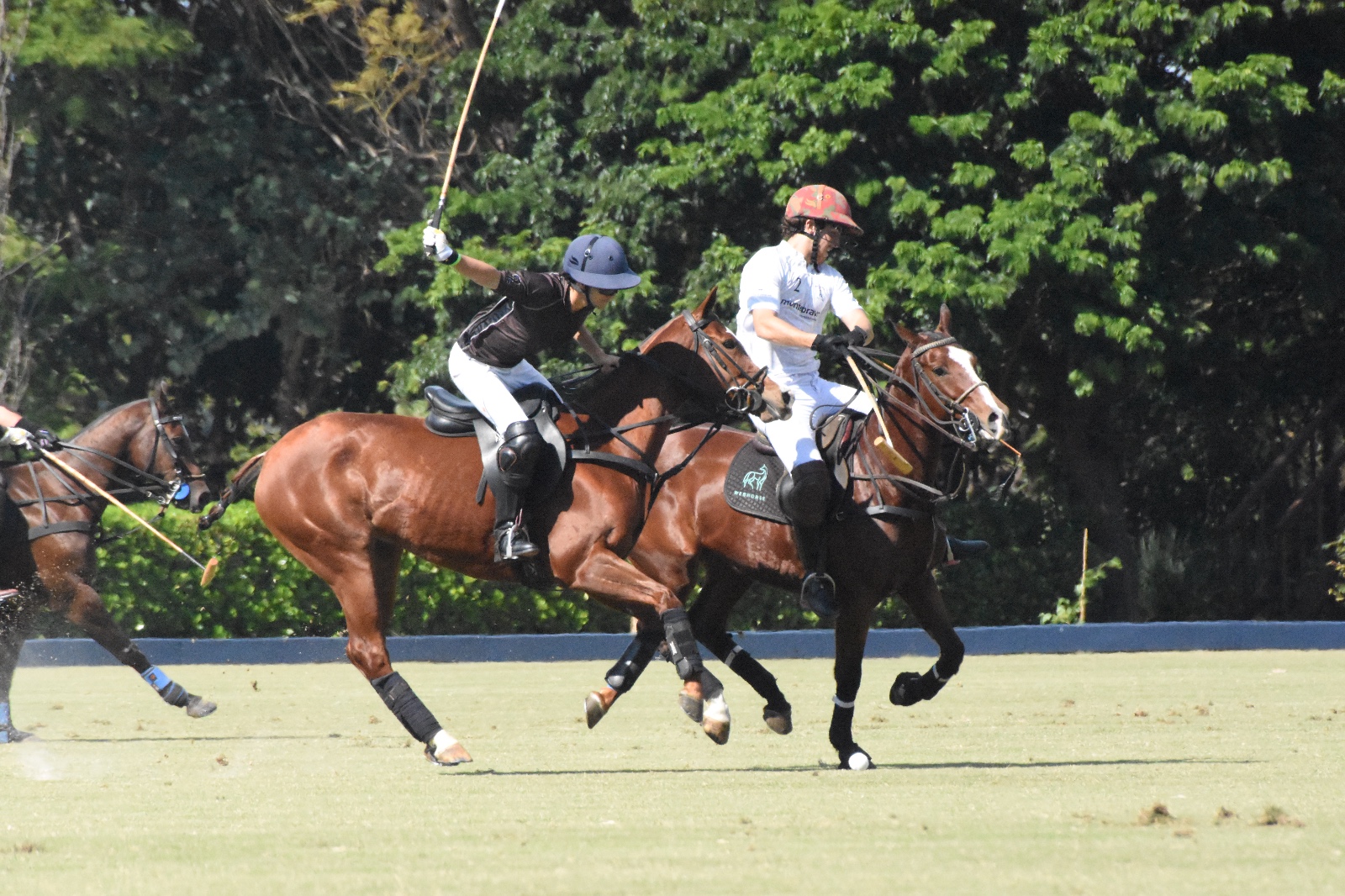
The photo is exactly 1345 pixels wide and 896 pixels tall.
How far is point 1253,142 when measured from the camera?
55.8 ft

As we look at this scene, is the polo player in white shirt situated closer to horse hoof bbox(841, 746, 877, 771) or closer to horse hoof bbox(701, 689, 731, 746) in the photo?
horse hoof bbox(841, 746, 877, 771)

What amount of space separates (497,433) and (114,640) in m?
3.76

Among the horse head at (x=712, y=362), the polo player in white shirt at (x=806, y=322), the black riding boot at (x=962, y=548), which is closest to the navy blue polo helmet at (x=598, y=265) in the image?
the horse head at (x=712, y=362)

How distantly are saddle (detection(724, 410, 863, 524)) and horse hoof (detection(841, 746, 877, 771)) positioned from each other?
1.28 m

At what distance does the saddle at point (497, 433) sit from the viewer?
8.06 metres

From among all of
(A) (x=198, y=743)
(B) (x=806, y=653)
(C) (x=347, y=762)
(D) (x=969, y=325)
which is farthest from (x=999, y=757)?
(D) (x=969, y=325)

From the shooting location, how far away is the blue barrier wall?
636 inches

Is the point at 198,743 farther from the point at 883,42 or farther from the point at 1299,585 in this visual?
the point at 1299,585

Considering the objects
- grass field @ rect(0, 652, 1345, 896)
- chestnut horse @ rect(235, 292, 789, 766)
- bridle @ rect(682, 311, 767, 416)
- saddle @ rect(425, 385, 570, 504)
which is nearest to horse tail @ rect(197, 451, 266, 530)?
chestnut horse @ rect(235, 292, 789, 766)

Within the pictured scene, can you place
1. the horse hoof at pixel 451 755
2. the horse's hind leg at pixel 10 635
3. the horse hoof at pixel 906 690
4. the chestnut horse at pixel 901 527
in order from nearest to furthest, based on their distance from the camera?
the horse hoof at pixel 451 755
the chestnut horse at pixel 901 527
the horse hoof at pixel 906 690
the horse's hind leg at pixel 10 635

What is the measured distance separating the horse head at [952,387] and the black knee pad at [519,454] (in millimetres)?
1782

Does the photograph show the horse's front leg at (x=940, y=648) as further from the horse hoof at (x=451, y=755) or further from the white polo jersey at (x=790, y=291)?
the horse hoof at (x=451, y=755)

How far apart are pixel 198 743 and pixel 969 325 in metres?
10.2

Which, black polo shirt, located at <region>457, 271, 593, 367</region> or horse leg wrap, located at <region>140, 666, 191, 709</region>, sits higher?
black polo shirt, located at <region>457, 271, 593, 367</region>
